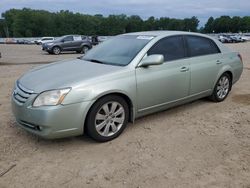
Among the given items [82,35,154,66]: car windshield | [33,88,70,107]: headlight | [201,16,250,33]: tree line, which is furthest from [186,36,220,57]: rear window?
[201,16,250,33]: tree line

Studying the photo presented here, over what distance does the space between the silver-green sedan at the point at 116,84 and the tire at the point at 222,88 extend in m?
0.07

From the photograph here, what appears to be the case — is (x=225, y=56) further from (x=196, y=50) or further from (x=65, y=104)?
(x=65, y=104)

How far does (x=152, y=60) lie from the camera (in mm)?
4266

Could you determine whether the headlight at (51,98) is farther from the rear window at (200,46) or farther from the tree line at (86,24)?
the tree line at (86,24)

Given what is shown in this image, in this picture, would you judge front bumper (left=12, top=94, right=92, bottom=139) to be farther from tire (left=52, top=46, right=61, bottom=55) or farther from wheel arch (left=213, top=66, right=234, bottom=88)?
tire (left=52, top=46, right=61, bottom=55)

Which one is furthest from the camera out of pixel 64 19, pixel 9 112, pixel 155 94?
pixel 64 19

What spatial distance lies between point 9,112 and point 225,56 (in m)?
4.30

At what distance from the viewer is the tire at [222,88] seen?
5.83 metres

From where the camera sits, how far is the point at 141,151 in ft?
12.4

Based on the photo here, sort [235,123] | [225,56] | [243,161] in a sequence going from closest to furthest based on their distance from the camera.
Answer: [243,161]
[235,123]
[225,56]

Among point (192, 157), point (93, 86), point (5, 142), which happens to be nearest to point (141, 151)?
point (192, 157)

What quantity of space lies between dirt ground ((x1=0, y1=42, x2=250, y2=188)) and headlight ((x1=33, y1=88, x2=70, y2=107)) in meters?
0.66

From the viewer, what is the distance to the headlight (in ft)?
11.8

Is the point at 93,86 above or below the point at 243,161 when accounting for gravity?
above
